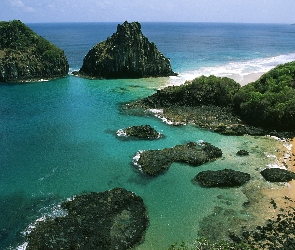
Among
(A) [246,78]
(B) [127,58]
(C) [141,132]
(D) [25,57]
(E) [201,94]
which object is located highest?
(B) [127,58]

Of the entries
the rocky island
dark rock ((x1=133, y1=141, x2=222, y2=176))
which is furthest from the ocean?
the rocky island

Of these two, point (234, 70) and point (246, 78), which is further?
point (234, 70)

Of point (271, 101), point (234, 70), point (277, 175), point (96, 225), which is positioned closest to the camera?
point (96, 225)

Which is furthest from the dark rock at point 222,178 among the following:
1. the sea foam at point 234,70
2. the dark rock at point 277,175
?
the sea foam at point 234,70

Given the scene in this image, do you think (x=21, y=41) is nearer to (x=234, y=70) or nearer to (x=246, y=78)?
(x=234, y=70)

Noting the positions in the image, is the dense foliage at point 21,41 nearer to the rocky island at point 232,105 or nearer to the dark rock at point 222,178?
the rocky island at point 232,105

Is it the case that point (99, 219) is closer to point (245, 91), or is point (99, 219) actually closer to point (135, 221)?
point (135, 221)

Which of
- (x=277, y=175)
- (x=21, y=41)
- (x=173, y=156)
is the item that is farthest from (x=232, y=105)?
(x=21, y=41)

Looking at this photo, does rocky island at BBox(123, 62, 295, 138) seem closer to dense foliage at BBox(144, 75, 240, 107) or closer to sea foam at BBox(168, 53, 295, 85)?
dense foliage at BBox(144, 75, 240, 107)
